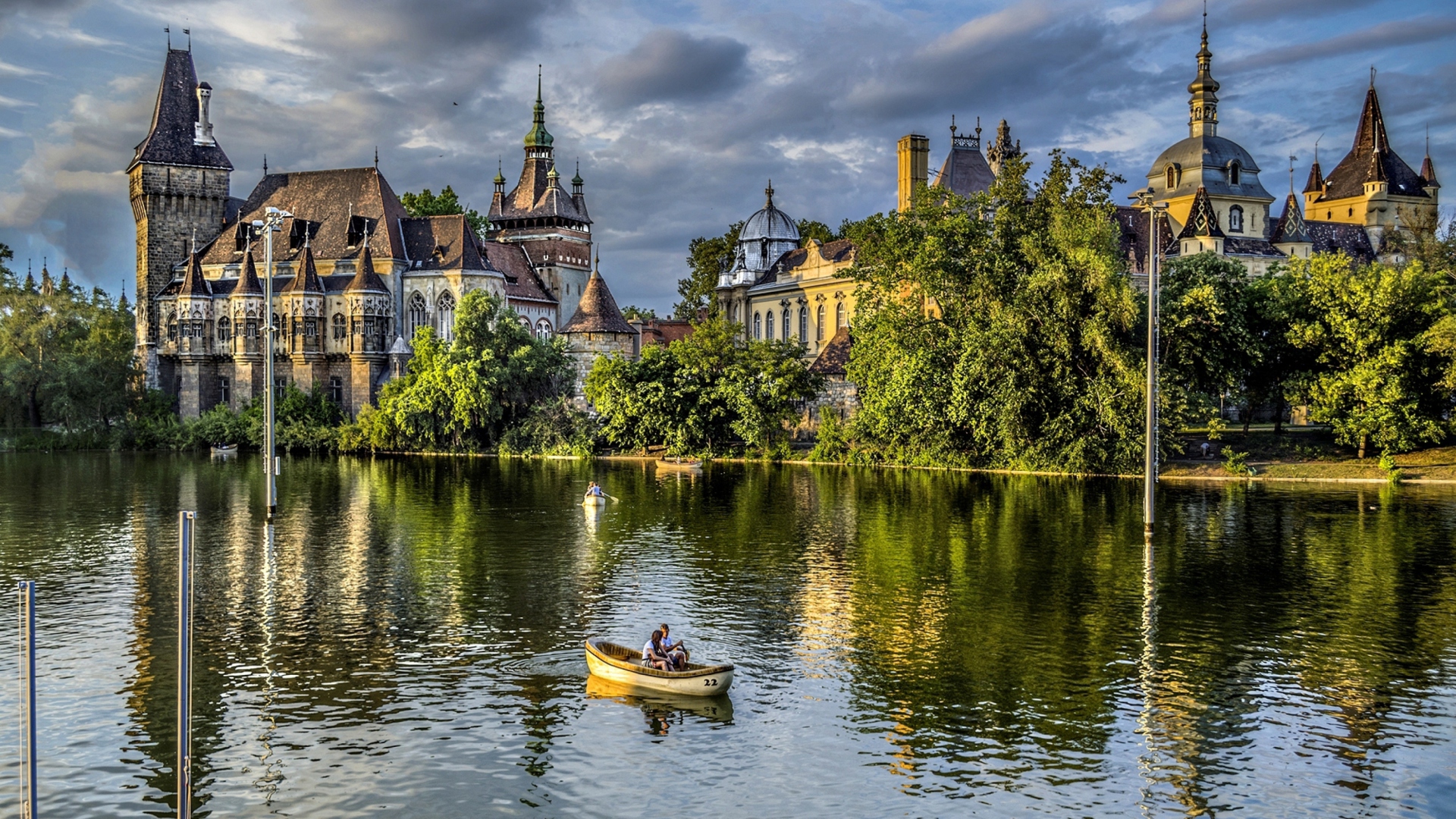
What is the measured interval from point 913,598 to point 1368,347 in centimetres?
3810

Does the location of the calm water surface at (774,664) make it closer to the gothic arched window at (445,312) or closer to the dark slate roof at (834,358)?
the dark slate roof at (834,358)

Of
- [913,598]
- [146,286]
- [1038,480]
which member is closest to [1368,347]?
[1038,480]

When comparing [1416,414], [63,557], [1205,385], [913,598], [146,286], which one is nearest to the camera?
[913,598]

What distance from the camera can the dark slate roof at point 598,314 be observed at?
90000 mm

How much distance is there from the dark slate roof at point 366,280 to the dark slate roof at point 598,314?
1435 cm

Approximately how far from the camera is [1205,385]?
59812mm

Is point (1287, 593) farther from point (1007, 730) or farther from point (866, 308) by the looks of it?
point (866, 308)

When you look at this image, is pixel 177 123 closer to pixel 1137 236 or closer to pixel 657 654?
pixel 1137 236

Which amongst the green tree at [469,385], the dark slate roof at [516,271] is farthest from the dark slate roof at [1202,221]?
the dark slate roof at [516,271]

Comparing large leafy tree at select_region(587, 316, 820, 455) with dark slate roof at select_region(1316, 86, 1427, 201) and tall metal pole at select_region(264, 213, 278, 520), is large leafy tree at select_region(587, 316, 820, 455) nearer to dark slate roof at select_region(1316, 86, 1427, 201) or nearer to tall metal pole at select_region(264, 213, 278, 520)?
tall metal pole at select_region(264, 213, 278, 520)

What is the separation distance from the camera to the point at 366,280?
92.1m

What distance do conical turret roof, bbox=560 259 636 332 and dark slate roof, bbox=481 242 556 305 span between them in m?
12.3

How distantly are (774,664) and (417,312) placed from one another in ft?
252

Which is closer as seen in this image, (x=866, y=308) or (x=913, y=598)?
(x=913, y=598)
